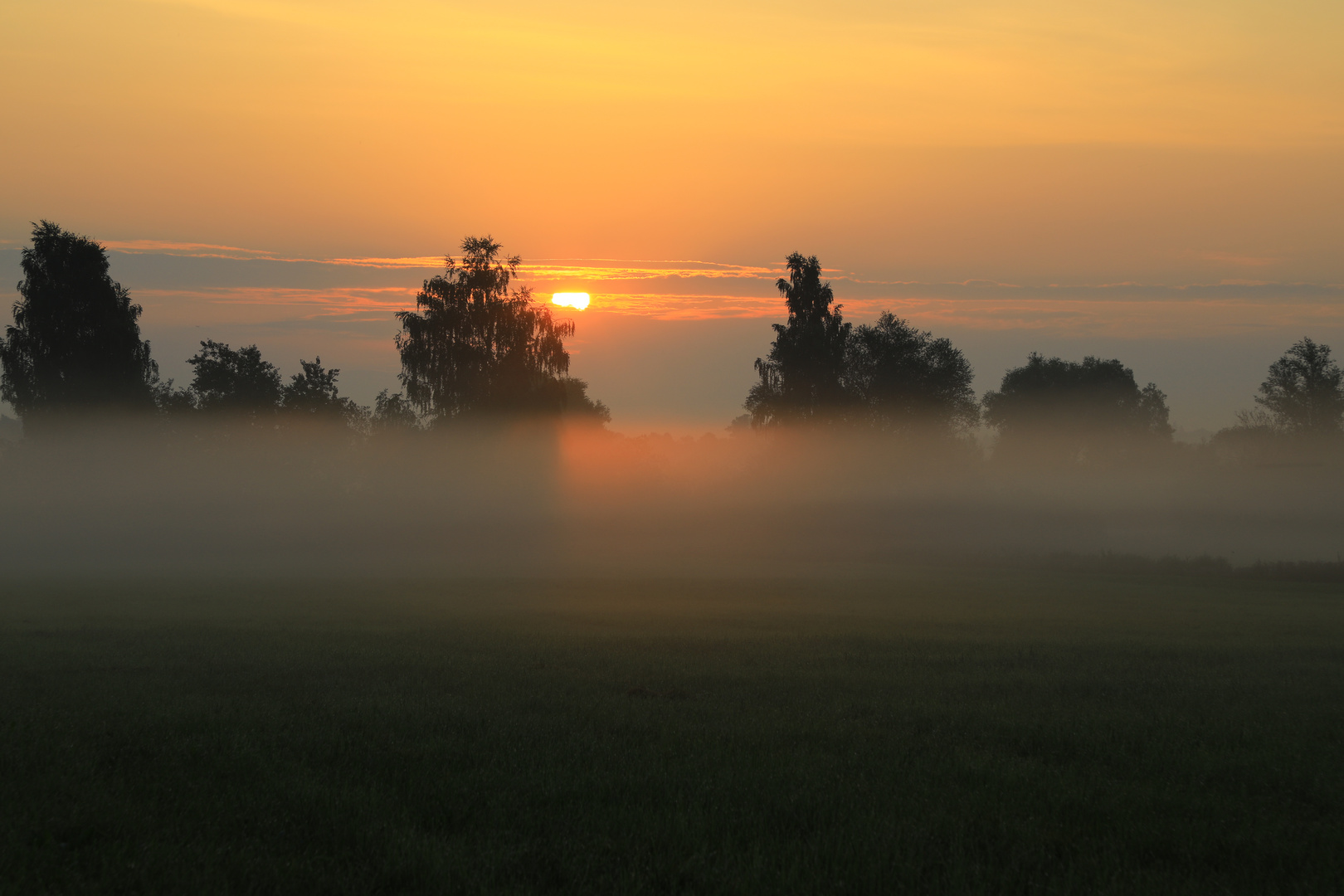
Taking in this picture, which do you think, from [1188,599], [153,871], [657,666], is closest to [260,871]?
[153,871]

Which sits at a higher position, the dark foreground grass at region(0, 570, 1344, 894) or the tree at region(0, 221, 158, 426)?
the tree at region(0, 221, 158, 426)

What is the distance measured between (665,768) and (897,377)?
84.4 m

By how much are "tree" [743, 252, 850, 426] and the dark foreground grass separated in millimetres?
61658

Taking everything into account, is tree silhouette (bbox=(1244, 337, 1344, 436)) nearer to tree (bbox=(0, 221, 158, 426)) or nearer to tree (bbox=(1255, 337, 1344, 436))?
tree (bbox=(1255, 337, 1344, 436))

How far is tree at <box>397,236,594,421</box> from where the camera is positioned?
223 ft

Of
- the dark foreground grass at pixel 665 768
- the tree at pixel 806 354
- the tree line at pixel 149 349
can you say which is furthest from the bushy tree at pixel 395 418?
the dark foreground grass at pixel 665 768

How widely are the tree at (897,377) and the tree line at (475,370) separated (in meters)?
0.14

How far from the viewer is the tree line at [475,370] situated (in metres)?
64.1

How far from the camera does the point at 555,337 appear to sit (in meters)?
70.4

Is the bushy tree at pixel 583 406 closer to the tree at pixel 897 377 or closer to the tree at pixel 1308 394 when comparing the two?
the tree at pixel 897 377

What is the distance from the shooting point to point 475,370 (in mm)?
68125

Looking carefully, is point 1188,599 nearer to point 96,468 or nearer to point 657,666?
point 657,666

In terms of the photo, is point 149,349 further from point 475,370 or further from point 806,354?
point 806,354

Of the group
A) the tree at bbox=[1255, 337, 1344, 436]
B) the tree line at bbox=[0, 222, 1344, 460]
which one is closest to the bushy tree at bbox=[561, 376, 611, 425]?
the tree line at bbox=[0, 222, 1344, 460]
